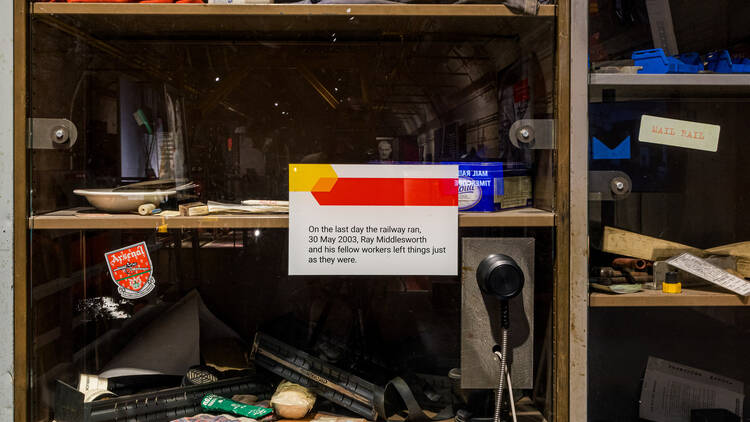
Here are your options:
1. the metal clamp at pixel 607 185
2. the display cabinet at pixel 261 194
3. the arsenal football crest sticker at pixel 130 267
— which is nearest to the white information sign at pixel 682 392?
the display cabinet at pixel 261 194

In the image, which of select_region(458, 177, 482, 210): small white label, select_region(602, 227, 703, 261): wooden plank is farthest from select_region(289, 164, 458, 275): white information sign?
select_region(602, 227, 703, 261): wooden plank

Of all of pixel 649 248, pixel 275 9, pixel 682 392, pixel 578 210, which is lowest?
pixel 682 392

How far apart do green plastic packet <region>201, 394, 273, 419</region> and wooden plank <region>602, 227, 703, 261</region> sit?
1.00 m

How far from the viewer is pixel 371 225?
120cm

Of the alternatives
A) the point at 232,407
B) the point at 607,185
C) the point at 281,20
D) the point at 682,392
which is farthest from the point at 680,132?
the point at 232,407

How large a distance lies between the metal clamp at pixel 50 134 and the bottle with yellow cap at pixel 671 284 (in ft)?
5.05

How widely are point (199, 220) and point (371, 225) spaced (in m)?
0.44

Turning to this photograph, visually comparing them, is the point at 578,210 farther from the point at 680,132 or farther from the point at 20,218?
the point at 20,218

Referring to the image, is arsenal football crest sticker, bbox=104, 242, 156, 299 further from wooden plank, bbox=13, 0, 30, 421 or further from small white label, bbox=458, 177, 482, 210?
small white label, bbox=458, 177, 482, 210

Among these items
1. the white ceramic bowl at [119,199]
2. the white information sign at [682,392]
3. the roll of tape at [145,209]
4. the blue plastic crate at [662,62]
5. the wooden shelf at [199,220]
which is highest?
the blue plastic crate at [662,62]

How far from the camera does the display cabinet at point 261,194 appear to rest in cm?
115

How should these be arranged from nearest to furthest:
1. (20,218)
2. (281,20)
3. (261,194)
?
1. (20,218)
2. (281,20)
3. (261,194)

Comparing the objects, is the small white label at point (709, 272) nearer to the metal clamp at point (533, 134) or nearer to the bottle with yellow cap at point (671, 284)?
the bottle with yellow cap at point (671, 284)

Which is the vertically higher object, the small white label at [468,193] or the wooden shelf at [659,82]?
the wooden shelf at [659,82]
